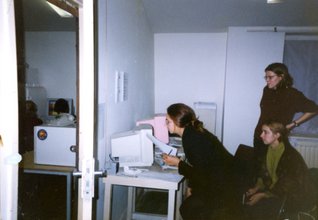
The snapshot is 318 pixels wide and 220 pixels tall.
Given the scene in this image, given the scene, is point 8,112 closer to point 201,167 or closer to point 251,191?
point 201,167

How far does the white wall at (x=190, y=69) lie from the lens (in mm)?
4301

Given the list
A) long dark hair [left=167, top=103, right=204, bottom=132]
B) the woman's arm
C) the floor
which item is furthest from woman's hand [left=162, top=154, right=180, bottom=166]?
the woman's arm

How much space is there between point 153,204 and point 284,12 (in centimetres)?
289

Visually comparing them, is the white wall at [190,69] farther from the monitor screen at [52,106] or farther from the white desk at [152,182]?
the white desk at [152,182]

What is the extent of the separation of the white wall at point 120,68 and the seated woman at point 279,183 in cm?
131

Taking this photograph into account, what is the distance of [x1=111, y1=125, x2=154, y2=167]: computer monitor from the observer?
2.37 m

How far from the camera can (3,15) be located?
873mm

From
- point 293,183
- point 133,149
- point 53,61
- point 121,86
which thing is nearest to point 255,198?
point 293,183

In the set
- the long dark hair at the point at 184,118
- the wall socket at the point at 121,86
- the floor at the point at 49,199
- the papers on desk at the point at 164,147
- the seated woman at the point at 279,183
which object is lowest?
the floor at the point at 49,199

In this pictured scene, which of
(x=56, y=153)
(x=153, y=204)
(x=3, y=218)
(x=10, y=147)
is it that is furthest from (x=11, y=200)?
(x=153, y=204)

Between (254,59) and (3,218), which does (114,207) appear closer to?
(3,218)

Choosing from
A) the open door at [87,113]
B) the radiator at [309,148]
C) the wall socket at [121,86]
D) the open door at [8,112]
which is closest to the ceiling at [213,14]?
the wall socket at [121,86]

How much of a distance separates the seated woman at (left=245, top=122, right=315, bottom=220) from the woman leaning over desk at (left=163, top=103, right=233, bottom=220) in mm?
455

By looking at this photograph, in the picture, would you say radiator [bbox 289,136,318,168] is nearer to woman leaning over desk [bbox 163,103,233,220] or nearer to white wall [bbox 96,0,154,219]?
white wall [bbox 96,0,154,219]
